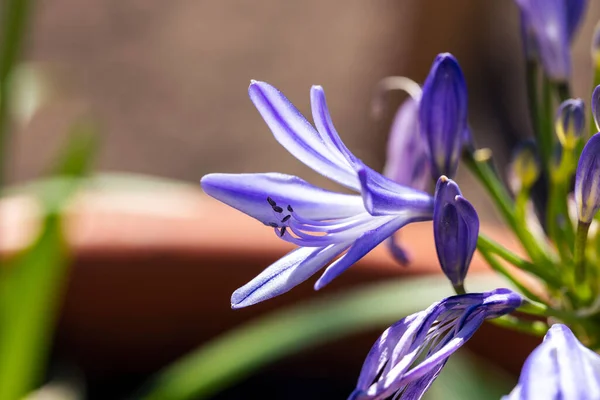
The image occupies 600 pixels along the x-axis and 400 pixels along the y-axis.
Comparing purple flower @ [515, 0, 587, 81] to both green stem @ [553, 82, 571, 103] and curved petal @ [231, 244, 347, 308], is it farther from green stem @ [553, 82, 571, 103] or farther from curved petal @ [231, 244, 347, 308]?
curved petal @ [231, 244, 347, 308]

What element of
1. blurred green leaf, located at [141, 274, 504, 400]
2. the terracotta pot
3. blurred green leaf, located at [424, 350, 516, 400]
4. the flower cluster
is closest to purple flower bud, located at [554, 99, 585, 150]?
the flower cluster

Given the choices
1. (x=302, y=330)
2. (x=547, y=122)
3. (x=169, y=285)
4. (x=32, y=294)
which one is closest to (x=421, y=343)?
(x=547, y=122)

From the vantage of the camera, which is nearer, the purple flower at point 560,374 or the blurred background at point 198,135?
the purple flower at point 560,374

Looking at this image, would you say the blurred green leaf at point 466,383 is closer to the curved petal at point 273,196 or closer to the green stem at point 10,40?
the curved petal at point 273,196

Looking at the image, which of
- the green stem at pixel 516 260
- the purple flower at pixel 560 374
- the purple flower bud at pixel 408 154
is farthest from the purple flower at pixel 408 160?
the purple flower at pixel 560 374

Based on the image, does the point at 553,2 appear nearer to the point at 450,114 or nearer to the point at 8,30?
the point at 450,114

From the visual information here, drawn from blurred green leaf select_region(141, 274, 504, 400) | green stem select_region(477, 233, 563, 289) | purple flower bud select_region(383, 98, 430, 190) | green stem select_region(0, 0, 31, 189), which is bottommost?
blurred green leaf select_region(141, 274, 504, 400)

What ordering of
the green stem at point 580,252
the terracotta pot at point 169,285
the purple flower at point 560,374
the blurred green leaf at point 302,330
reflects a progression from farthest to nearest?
the terracotta pot at point 169,285
the blurred green leaf at point 302,330
the green stem at point 580,252
the purple flower at point 560,374
